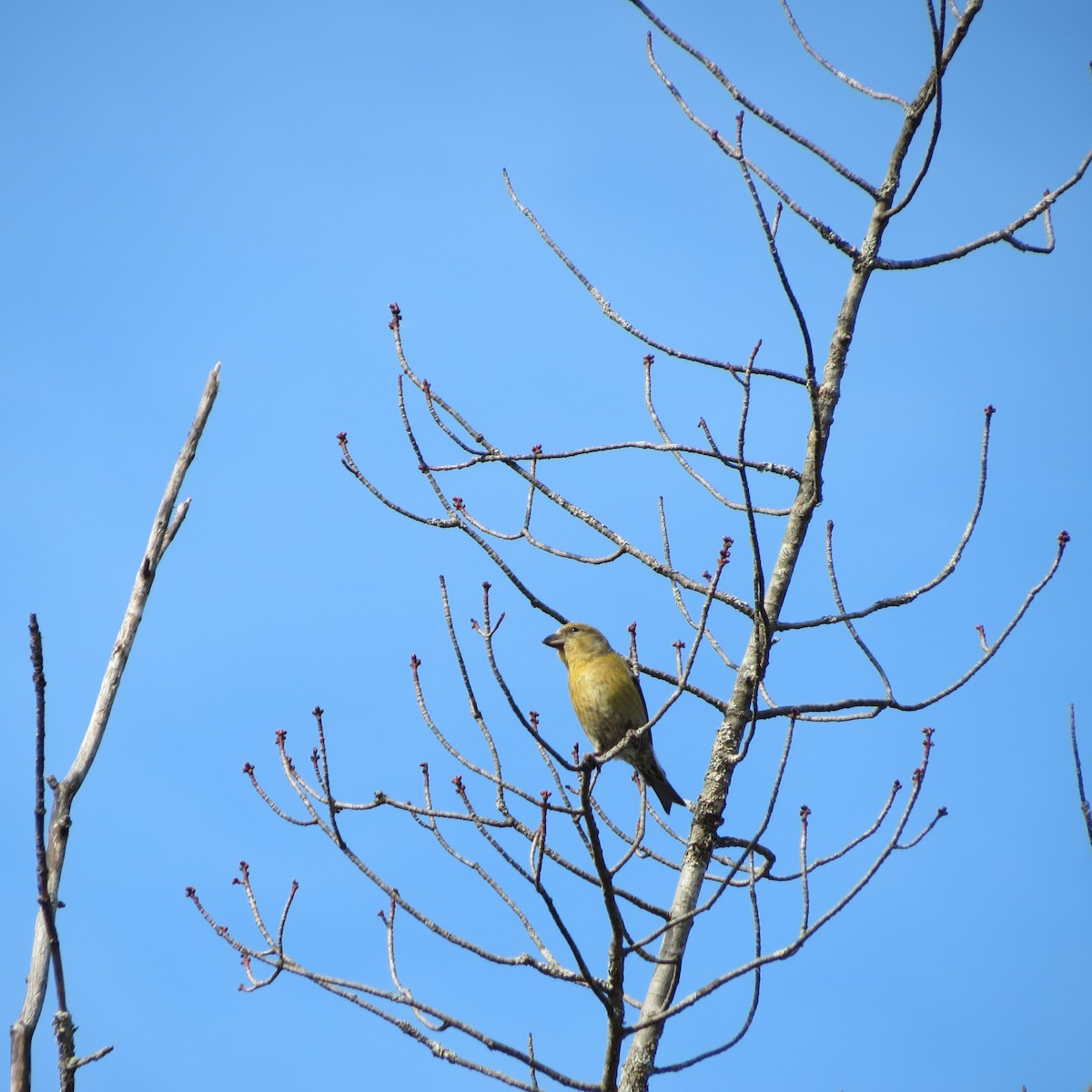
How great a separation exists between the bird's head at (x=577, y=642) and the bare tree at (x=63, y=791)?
14.2ft

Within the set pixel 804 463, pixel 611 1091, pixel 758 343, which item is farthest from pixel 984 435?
pixel 611 1091

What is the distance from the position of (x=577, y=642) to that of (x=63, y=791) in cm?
508

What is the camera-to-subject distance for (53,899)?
8.90ft

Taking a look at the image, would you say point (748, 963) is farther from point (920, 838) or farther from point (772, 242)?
point (772, 242)

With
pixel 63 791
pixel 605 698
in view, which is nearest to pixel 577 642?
pixel 605 698

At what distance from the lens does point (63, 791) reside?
119 inches

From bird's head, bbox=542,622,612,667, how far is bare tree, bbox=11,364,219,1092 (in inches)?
170

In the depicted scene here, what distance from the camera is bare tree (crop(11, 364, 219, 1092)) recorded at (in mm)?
2371

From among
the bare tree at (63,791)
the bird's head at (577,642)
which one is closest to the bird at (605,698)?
the bird's head at (577,642)

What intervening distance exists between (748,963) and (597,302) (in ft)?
8.49

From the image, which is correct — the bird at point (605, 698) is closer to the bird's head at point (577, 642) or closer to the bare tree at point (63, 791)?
the bird's head at point (577, 642)

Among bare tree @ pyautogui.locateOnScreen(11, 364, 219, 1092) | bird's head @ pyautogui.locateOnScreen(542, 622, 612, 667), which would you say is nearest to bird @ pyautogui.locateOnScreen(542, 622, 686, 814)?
bird's head @ pyautogui.locateOnScreen(542, 622, 612, 667)

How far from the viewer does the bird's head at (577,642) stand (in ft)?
25.6

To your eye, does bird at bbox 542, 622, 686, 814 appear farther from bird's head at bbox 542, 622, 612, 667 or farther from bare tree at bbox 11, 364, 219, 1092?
bare tree at bbox 11, 364, 219, 1092
